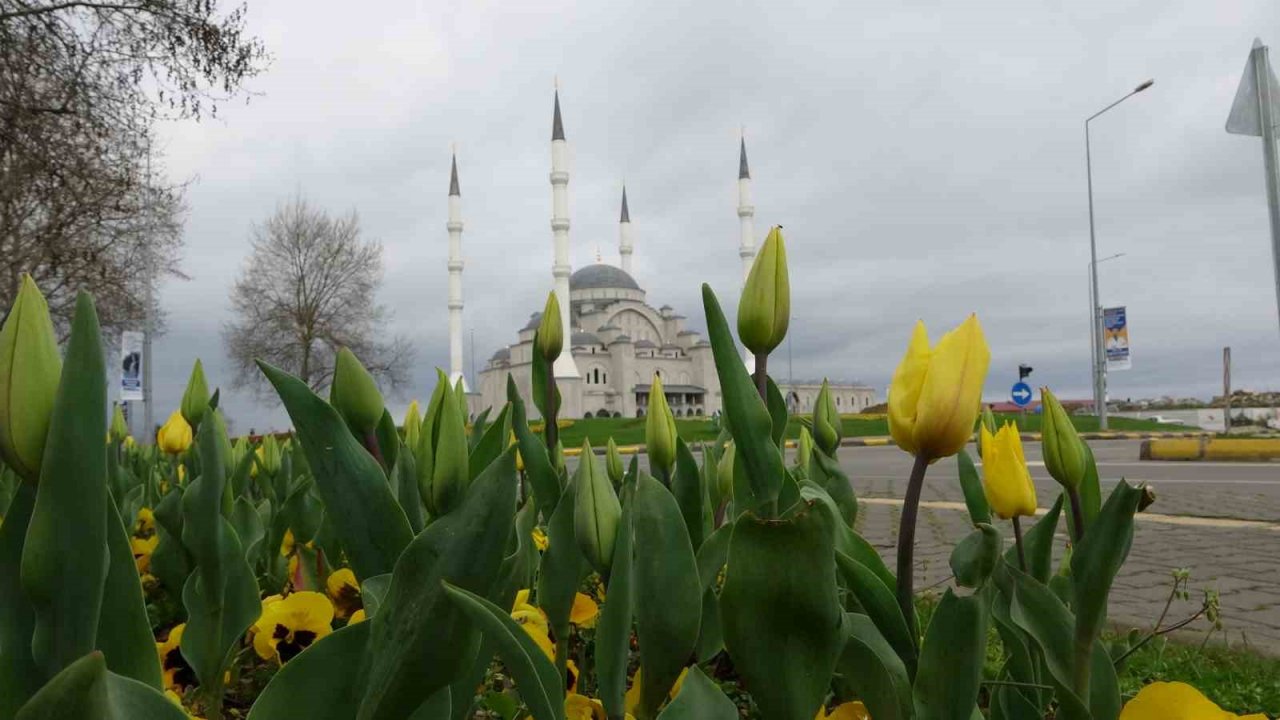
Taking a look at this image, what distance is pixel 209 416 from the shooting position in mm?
814

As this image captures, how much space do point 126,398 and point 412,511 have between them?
14588mm

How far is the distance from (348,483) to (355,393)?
1.03ft

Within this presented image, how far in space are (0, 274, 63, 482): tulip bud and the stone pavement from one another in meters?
1.70

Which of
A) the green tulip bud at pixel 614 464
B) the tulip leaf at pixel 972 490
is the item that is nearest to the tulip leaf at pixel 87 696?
the tulip leaf at pixel 972 490

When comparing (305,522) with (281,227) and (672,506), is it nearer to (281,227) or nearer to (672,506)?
(672,506)

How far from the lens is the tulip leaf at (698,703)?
583mm

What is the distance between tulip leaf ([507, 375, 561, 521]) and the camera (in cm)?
122

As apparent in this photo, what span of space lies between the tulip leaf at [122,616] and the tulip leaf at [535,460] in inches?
26.0

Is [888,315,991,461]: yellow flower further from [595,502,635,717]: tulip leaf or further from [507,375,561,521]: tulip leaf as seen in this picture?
[507,375,561,521]: tulip leaf

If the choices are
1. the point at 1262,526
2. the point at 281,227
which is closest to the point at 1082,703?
the point at 1262,526

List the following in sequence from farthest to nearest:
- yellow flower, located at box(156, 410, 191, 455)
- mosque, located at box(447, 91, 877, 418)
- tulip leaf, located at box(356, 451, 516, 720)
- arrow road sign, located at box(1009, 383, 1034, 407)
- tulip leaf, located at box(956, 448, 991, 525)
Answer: mosque, located at box(447, 91, 877, 418) → arrow road sign, located at box(1009, 383, 1034, 407) → yellow flower, located at box(156, 410, 191, 455) → tulip leaf, located at box(956, 448, 991, 525) → tulip leaf, located at box(356, 451, 516, 720)

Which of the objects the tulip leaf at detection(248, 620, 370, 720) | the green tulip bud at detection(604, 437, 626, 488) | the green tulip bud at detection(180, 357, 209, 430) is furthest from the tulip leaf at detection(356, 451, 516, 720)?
the green tulip bud at detection(180, 357, 209, 430)

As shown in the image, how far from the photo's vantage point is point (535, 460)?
123 centimetres

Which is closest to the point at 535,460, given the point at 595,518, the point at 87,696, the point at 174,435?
the point at 595,518
